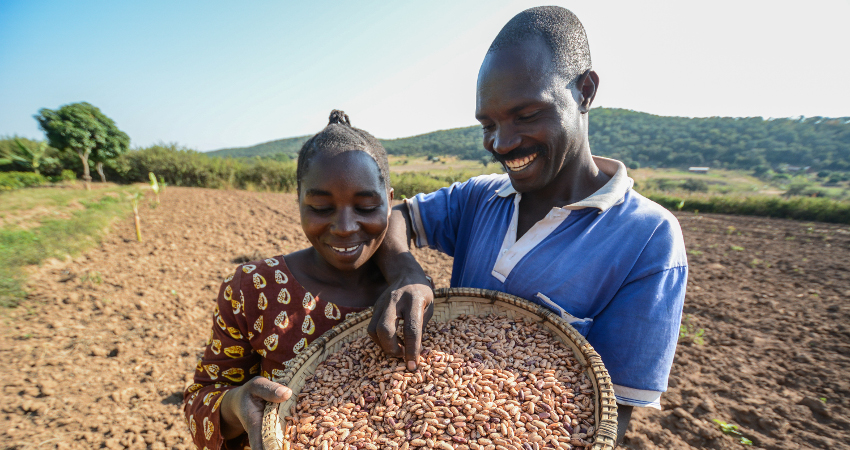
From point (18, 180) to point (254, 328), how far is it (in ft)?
71.3

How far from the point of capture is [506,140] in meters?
1.38

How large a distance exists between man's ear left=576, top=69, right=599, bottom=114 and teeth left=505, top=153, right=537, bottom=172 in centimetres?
33

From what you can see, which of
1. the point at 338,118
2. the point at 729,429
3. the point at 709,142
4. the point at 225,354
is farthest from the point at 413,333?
the point at 709,142

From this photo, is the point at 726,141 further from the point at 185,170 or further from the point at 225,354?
the point at 225,354

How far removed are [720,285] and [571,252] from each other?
28.6ft

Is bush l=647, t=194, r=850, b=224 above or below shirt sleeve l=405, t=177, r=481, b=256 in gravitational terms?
below

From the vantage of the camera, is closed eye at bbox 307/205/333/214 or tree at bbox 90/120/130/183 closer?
closed eye at bbox 307/205/333/214

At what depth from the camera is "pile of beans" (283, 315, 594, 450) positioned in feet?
3.73

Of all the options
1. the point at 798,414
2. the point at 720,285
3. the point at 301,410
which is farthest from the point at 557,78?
the point at 720,285

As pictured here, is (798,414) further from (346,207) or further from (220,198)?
(220,198)

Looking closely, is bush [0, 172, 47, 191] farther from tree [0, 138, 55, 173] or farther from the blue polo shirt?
the blue polo shirt

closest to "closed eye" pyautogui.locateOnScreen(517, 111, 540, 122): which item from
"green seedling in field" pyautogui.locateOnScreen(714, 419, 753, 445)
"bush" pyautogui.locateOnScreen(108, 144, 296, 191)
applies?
"green seedling in field" pyautogui.locateOnScreen(714, 419, 753, 445)

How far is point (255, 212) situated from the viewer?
1189cm

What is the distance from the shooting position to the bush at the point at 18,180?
48.2 ft
